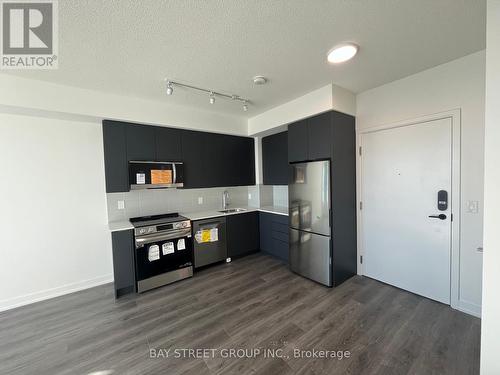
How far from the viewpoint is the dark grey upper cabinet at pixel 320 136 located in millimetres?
2529

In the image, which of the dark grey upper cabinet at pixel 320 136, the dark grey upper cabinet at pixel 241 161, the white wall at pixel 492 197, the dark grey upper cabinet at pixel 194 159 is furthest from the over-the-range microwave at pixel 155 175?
the white wall at pixel 492 197

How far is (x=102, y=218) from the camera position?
2.92 meters

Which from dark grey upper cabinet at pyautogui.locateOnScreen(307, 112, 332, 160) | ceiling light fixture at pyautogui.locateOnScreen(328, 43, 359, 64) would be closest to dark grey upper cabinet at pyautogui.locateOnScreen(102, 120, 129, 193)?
dark grey upper cabinet at pyautogui.locateOnScreen(307, 112, 332, 160)

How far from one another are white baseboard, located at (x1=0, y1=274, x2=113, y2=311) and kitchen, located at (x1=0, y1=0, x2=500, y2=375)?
2 centimetres

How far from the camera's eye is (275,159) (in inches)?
148

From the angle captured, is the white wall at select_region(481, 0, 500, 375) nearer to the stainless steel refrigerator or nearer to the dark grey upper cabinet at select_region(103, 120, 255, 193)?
the stainless steel refrigerator

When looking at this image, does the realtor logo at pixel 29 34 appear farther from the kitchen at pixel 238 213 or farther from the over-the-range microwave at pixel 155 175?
the over-the-range microwave at pixel 155 175

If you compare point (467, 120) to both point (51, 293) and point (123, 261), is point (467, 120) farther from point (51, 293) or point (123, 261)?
point (51, 293)

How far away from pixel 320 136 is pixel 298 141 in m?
0.37

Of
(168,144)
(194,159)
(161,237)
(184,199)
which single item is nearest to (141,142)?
(168,144)

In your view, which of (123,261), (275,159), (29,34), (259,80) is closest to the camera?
(29,34)

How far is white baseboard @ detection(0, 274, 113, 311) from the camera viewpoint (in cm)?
237

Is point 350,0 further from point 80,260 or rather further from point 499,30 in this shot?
point 80,260

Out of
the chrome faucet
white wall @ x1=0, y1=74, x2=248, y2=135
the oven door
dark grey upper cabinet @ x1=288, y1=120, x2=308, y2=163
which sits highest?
white wall @ x1=0, y1=74, x2=248, y2=135
